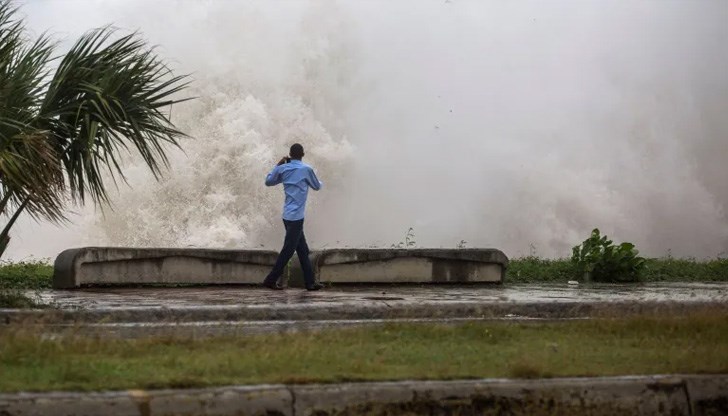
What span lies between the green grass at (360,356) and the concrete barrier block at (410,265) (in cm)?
553

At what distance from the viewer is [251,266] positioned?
1473 centimetres

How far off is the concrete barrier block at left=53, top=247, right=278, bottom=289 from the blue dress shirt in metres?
1.05

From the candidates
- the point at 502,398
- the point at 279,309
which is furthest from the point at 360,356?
the point at 279,309

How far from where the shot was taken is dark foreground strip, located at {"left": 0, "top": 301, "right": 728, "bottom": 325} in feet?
32.6

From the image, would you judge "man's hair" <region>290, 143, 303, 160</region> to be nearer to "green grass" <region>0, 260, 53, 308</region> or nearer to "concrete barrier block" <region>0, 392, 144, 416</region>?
"green grass" <region>0, 260, 53, 308</region>

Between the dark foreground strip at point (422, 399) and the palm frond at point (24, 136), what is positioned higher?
the palm frond at point (24, 136)

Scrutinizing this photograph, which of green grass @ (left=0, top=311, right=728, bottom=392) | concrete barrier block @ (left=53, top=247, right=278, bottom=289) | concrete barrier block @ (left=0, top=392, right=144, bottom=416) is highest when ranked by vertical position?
concrete barrier block @ (left=53, top=247, right=278, bottom=289)

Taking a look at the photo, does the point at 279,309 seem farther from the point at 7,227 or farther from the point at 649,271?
the point at 649,271

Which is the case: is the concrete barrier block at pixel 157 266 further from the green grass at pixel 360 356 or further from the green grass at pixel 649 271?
the green grass at pixel 360 356

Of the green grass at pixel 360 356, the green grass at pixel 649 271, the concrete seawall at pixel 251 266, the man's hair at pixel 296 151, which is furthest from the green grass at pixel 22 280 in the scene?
the green grass at pixel 649 271

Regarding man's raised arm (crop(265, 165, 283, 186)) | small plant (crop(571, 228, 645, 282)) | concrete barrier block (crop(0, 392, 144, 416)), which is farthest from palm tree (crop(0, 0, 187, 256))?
small plant (crop(571, 228, 645, 282))

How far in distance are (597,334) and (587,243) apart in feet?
28.6

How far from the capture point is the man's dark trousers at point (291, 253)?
1373 centimetres

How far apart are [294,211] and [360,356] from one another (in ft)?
21.2
